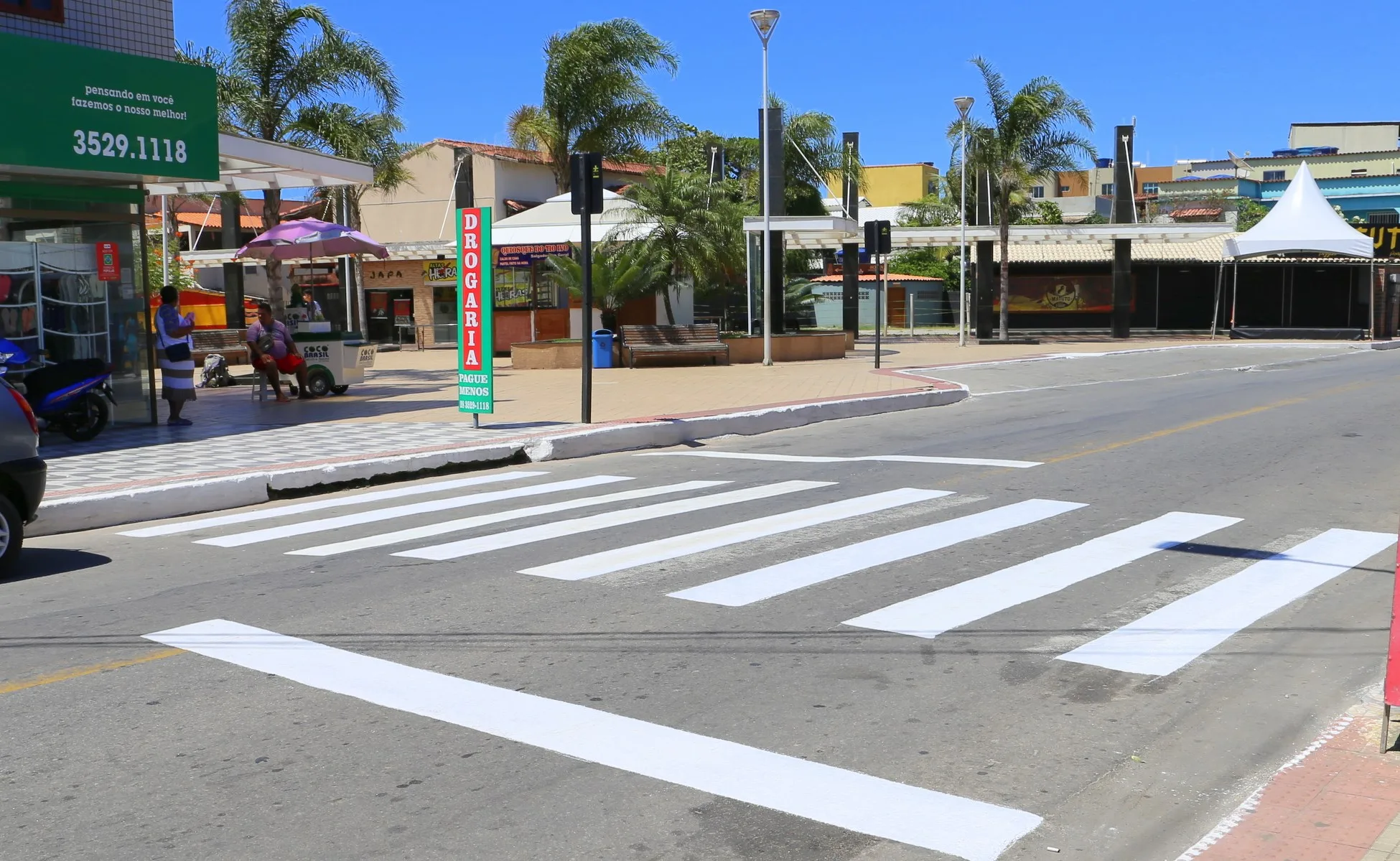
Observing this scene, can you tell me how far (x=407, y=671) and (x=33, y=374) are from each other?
9.94 metres

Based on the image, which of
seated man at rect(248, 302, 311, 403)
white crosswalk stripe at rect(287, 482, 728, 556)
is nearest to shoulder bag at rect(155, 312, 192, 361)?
seated man at rect(248, 302, 311, 403)

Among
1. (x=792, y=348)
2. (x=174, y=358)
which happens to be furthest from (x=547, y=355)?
(x=174, y=358)

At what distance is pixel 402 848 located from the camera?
396 cm

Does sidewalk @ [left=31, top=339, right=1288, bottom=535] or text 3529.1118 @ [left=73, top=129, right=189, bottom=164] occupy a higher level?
text 3529.1118 @ [left=73, top=129, right=189, bottom=164]

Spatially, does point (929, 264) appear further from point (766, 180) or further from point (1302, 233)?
point (766, 180)

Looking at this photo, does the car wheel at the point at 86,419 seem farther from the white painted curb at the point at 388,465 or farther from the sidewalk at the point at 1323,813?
the sidewalk at the point at 1323,813

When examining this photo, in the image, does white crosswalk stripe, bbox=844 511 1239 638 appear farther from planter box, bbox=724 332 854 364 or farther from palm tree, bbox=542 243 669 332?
palm tree, bbox=542 243 669 332

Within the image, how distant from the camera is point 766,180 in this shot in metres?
29.1

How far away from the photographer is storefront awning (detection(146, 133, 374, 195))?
16719 millimetres

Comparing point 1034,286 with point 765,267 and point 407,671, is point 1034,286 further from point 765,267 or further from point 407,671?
point 407,671

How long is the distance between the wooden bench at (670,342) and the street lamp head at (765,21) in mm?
6320

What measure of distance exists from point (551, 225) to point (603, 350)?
8573 millimetres

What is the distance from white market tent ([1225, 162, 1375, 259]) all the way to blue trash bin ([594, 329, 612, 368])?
2620 centimetres

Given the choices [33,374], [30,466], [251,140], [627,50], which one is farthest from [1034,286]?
[30,466]
